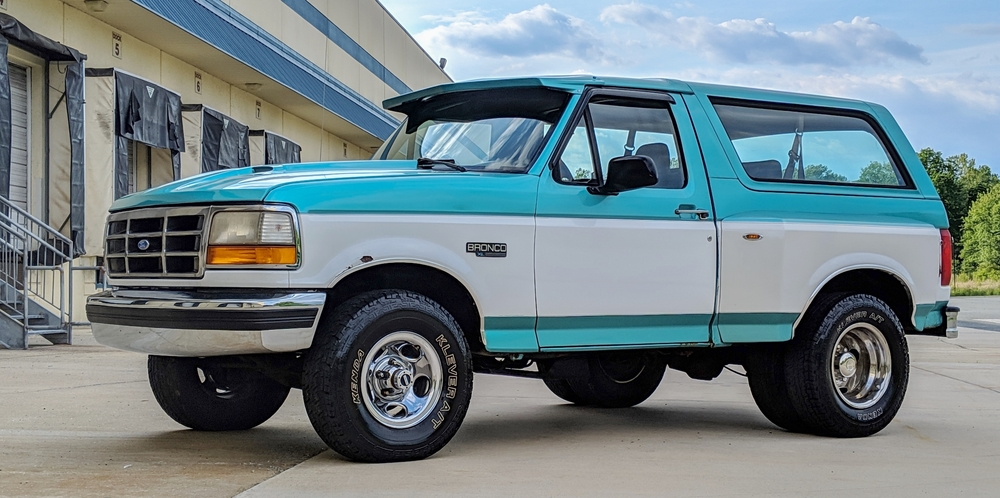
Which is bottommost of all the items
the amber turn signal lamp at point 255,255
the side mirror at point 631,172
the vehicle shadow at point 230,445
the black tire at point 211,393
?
the vehicle shadow at point 230,445

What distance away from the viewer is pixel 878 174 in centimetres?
786

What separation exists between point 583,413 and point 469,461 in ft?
8.32

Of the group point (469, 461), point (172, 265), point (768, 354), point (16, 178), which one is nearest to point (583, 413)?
point (768, 354)

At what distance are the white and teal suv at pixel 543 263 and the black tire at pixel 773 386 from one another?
16mm

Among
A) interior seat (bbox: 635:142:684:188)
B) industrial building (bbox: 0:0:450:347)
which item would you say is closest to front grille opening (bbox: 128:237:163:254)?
interior seat (bbox: 635:142:684:188)

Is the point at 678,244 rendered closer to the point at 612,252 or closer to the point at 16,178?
the point at 612,252

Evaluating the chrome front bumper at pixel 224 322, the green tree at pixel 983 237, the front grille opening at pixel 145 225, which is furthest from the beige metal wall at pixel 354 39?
the green tree at pixel 983 237

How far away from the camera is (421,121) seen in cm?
725

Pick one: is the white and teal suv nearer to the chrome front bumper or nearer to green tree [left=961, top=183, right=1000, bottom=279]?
the chrome front bumper

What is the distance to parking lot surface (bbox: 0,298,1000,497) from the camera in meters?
5.14

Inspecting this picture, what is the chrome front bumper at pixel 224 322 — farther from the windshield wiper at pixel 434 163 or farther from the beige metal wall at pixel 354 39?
the beige metal wall at pixel 354 39

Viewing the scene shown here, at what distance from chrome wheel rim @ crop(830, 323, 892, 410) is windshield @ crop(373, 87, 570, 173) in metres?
2.43

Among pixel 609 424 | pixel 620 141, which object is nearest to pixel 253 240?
pixel 620 141

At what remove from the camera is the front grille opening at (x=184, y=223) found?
18.4ft
